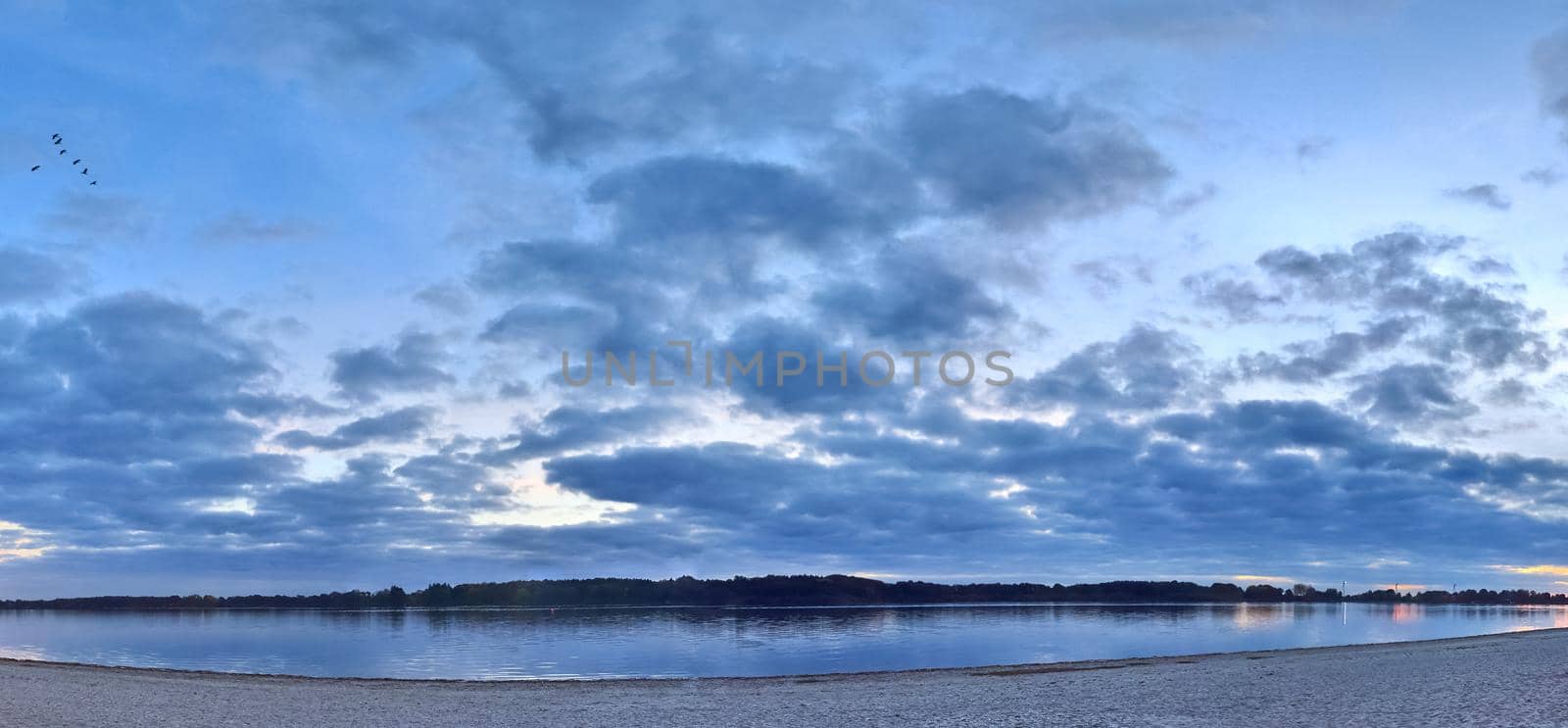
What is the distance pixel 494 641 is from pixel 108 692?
2780 inches

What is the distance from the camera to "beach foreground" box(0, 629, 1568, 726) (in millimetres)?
27406

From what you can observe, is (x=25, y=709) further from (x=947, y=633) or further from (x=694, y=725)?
(x=947, y=633)

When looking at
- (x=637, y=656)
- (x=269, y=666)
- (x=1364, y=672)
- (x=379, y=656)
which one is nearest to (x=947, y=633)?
(x=637, y=656)

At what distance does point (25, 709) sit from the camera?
102 feet

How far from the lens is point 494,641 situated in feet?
349

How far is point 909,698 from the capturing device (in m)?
34.4

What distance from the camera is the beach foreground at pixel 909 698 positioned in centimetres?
2741

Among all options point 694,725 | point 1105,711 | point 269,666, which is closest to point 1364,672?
point 1105,711

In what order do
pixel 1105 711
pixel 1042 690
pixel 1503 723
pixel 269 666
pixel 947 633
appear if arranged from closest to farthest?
pixel 1503 723 → pixel 1105 711 → pixel 1042 690 → pixel 269 666 → pixel 947 633

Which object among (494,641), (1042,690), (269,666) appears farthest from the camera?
(494,641)

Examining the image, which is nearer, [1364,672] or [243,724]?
[243,724]

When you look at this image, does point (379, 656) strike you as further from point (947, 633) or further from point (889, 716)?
point (889, 716)

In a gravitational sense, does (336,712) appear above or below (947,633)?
above

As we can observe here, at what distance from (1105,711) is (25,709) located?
3063 cm
